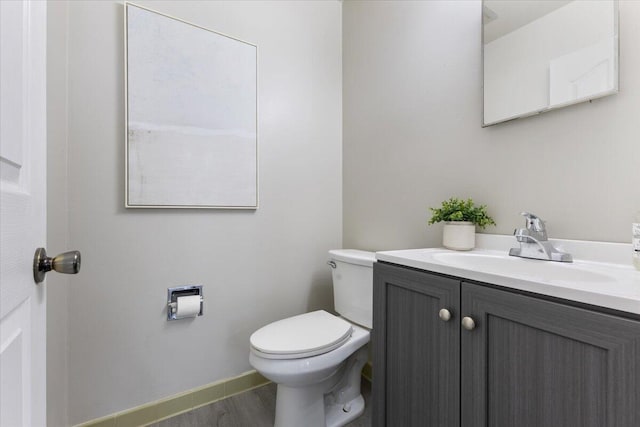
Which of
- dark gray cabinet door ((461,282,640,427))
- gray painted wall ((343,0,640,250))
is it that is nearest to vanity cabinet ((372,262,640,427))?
dark gray cabinet door ((461,282,640,427))

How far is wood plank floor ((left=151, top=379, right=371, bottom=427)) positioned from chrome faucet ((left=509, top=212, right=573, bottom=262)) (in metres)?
1.08

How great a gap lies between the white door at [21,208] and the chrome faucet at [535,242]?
121 cm

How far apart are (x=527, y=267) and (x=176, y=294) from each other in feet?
4.79

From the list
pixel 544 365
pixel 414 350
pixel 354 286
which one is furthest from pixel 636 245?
pixel 354 286

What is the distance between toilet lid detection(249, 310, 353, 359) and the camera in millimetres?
1130

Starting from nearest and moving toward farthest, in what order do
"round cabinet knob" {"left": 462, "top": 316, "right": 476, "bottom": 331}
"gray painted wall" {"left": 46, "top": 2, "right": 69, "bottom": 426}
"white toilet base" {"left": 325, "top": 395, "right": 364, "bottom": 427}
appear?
"round cabinet knob" {"left": 462, "top": 316, "right": 476, "bottom": 331}, "gray painted wall" {"left": 46, "top": 2, "right": 69, "bottom": 426}, "white toilet base" {"left": 325, "top": 395, "right": 364, "bottom": 427}

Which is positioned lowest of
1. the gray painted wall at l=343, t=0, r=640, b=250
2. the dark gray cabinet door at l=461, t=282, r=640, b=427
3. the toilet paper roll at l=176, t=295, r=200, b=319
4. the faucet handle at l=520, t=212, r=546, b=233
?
the toilet paper roll at l=176, t=295, r=200, b=319

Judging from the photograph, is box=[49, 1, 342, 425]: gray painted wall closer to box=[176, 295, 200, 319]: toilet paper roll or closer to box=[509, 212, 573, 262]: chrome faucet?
box=[176, 295, 200, 319]: toilet paper roll

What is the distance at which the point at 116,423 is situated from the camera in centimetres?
129

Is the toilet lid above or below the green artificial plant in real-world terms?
below

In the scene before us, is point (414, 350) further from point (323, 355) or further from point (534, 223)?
point (534, 223)

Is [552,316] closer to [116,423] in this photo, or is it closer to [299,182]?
[299,182]

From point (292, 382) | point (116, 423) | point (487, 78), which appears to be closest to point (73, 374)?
point (116, 423)

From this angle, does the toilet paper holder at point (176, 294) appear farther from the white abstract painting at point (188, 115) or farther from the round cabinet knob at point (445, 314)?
the round cabinet knob at point (445, 314)
